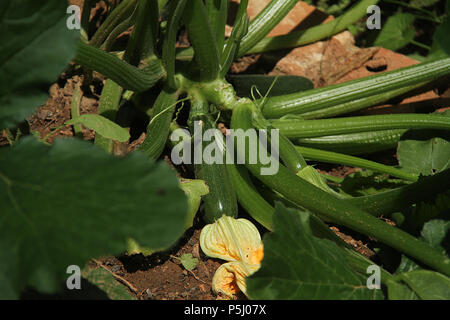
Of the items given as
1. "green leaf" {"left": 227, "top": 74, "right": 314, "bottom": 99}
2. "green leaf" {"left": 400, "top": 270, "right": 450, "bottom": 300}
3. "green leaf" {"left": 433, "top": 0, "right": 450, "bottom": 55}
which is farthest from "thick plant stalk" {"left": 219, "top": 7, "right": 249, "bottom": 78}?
"green leaf" {"left": 400, "top": 270, "right": 450, "bottom": 300}

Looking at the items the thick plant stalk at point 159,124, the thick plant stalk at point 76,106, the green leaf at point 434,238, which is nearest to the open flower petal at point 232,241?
the thick plant stalk at point 159,124

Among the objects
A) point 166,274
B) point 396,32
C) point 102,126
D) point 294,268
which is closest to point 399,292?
point 294,268

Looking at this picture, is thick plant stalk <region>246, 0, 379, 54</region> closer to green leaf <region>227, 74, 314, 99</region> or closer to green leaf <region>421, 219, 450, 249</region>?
green leaf <region>227, 74, 314, 99</region>

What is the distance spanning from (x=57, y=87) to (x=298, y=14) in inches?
56.4

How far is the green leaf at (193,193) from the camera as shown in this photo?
6.09 feet

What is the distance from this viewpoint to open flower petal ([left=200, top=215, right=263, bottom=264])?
1784mm

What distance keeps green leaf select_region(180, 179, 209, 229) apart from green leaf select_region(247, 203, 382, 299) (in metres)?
0.58

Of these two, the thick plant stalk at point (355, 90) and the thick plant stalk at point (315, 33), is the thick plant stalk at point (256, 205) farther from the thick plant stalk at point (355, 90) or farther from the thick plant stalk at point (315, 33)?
the thick plant stalk at point (315, 33)

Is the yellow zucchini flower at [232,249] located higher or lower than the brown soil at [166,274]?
higher

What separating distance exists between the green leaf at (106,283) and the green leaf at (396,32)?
2.20 meters

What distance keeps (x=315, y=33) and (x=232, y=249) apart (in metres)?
1.49

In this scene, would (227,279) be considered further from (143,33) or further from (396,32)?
A: (396,32)

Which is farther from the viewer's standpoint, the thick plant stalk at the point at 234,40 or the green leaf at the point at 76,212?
the thick plant stalk at the point at 234,40
